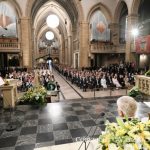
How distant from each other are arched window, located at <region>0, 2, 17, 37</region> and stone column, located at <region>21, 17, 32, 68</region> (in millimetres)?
1311

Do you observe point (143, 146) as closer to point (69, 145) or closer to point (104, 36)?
point (69, 145)

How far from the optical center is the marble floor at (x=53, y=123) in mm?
4316

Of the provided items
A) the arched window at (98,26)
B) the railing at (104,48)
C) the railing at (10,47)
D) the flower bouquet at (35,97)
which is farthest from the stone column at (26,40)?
the flower bouquet at (35,97)

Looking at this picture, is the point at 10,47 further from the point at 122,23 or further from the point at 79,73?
the point at 122,23

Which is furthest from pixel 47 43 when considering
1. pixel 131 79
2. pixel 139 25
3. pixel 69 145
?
pixel 69 145

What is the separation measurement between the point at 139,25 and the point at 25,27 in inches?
528

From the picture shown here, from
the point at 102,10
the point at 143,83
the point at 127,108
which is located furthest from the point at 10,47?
the point at 127,108

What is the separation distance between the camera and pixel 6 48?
2011 centimetres

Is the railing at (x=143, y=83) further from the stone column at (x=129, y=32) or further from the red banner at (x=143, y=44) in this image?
the stone column at (x=129, y=32)

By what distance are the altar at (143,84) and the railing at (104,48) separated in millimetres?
14462

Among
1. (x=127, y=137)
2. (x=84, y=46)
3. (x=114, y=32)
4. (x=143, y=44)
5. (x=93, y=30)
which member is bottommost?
(x=127, y=137)

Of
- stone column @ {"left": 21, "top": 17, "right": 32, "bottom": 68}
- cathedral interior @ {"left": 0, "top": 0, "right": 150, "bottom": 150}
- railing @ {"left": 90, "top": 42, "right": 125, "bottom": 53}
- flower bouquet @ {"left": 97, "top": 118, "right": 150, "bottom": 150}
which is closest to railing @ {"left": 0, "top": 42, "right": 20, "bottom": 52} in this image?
cathedral interior @ {"left": 0, "top": 0, "right": 150, "bottom": 150}

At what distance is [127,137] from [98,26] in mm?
22925

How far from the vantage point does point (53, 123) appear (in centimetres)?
539
